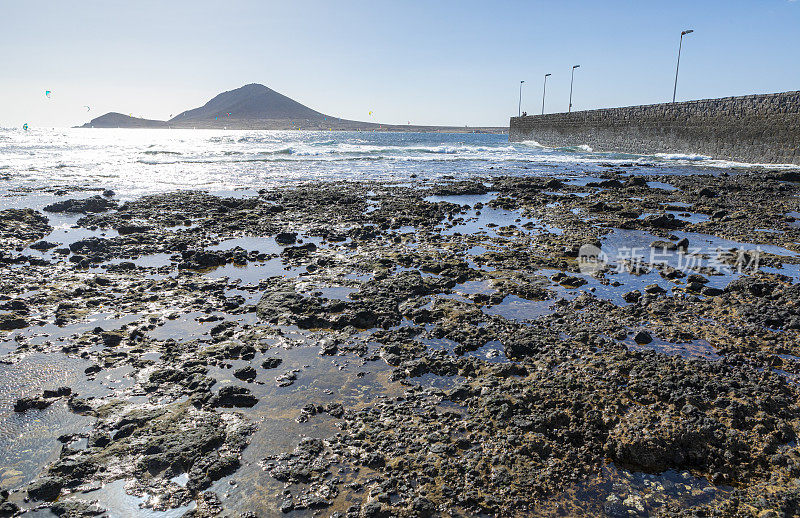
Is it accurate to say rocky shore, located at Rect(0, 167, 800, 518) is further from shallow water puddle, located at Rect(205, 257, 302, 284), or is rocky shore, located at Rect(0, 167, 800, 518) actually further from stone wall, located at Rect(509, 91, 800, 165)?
stone wall, located at Rect(509, 91, 800, 165)

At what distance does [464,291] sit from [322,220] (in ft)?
23.3

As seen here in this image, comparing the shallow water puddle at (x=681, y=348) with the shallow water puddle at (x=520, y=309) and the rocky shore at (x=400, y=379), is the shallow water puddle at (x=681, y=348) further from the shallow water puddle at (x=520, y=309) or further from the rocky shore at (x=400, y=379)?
the shallow water puddle at (x=520, y=309)

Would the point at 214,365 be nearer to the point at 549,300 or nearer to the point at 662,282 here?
the point at 549,300

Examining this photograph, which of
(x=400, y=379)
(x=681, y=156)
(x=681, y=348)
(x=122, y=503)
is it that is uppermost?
(x=681, y=156)

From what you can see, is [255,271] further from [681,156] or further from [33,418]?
[681,156]

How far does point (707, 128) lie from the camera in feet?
113

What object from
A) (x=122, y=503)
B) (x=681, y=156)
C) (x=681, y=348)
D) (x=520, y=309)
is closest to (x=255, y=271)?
(x=520, y=309)

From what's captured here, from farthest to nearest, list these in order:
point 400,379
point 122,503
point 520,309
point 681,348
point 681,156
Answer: point 681,156 → point 520,309 → point 681,348 → point 400,379 → point 122,503

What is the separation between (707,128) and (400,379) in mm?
39126

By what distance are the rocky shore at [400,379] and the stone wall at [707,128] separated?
24.2 m

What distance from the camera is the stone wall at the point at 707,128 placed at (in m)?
27.8

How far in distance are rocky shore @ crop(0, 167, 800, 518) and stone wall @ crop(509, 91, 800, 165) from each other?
953 inches

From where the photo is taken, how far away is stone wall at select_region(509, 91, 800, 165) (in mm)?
27781

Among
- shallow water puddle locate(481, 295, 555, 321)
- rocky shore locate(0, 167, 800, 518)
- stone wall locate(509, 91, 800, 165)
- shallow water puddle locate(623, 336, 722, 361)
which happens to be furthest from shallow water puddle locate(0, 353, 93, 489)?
stone wall locate(509, 91, 800, 165)
